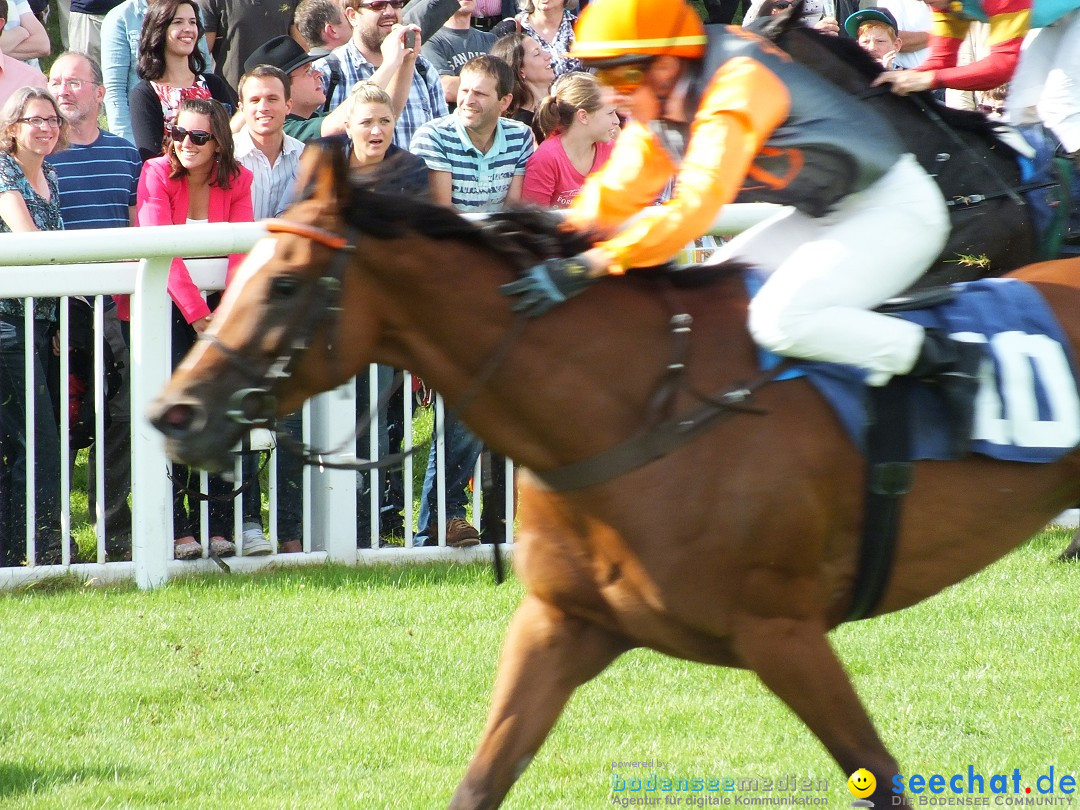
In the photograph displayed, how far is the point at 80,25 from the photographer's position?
31.4ft

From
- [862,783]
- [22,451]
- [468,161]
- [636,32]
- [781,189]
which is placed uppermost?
[636,32]

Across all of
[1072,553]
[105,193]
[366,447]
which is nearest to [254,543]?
[366,447]

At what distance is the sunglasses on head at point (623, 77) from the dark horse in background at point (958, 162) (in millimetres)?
1402

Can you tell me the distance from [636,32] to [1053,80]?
2.21 meters

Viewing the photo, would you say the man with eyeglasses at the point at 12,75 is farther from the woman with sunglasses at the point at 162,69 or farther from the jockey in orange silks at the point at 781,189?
the jockey in orange silks at the point at 781,189

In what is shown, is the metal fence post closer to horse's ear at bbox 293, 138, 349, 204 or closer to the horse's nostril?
horse's ear at bbox 293, 138, 349, 204

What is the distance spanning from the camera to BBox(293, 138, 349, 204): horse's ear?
310 centimetres

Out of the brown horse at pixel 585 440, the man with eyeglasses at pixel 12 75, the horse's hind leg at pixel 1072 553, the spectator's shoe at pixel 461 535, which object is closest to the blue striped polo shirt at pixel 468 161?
Answer: the spectator's shoe at pixel 461 535

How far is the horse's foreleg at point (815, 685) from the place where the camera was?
319 cm

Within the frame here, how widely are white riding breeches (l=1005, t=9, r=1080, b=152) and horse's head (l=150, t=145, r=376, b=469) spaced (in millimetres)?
2855

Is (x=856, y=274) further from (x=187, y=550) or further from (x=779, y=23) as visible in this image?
(x=187, y=550)

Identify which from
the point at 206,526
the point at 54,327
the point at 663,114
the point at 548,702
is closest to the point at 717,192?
the point at 663,114

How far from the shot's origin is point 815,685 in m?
3.19

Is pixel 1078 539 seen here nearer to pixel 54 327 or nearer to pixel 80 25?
pixel 54 327
